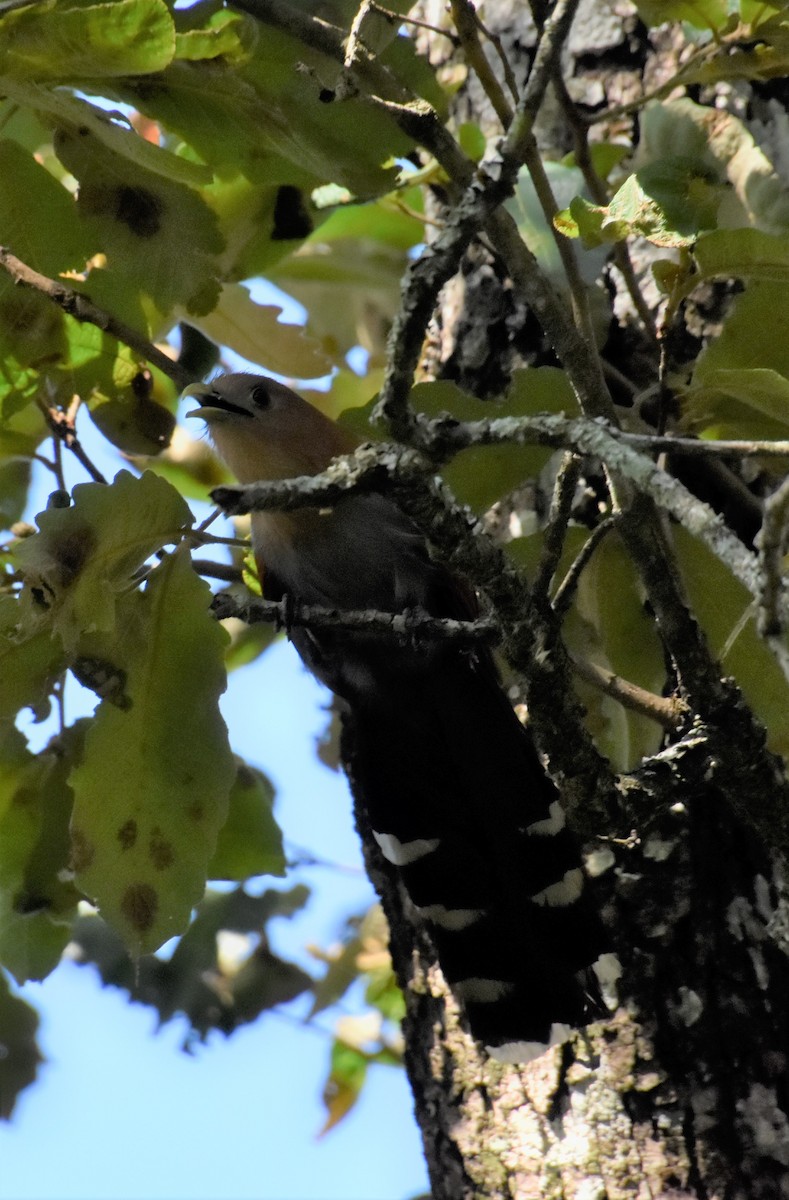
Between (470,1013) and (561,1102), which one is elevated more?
(470,1013)

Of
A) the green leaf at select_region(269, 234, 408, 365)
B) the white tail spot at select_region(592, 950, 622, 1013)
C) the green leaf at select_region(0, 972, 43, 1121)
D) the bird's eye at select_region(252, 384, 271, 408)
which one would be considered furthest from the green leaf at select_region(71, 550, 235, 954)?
the green leaf at select_region(269, 234, 408, 365)

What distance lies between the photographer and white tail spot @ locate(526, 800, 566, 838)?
3199 millimetres

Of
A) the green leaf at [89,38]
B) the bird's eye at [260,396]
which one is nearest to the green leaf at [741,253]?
the green leaf at [89,38]

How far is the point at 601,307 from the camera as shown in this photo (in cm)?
343

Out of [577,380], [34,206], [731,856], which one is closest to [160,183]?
[34,206]

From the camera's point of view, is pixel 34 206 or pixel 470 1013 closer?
pixel 34 206

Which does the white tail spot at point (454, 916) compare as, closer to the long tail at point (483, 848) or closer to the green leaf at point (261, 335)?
the long tail at point (483, 848)

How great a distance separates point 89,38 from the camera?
225 cm

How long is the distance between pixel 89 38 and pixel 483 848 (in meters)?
2.10

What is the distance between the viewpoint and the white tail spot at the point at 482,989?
10.1 ft

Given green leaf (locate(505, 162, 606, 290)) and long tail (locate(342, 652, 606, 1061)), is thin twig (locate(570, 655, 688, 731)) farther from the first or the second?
green leaf (locate(505, 162, 606, 290))

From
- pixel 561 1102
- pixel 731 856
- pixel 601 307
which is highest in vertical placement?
pixel 601 307

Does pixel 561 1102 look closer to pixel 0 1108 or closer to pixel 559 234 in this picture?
pixel 559 234

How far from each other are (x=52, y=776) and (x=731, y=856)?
1.58 metres
